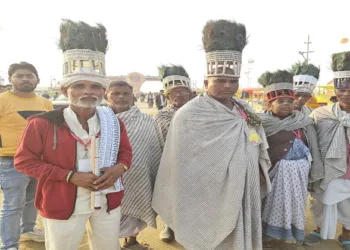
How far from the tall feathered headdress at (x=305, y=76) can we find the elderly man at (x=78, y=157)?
280 cm

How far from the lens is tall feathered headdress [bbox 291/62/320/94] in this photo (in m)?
3.97

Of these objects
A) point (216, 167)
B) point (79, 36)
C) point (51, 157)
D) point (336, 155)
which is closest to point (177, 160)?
point (216, 167)

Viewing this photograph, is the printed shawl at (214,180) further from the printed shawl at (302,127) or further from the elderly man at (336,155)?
the elderly man at (336,155)

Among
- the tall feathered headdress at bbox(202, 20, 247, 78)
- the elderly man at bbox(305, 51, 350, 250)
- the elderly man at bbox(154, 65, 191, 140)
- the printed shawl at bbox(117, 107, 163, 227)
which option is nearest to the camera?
the tall feathered headdress at bbox(202, 20, 247, 78)

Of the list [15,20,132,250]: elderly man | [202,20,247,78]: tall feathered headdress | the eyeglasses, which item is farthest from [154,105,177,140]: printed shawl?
the eyeglasses

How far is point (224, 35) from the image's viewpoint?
271 cm

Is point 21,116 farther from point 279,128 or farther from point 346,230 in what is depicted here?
point 346,230

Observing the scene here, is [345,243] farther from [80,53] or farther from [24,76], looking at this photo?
[24,76]

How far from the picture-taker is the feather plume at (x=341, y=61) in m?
3.17

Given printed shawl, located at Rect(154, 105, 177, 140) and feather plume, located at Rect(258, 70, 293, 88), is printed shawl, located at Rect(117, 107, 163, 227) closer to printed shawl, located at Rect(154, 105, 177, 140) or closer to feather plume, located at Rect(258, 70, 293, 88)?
printed shawl, located at Rect(154, 105, 177, 140)

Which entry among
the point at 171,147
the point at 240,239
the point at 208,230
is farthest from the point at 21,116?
the point at 240,239

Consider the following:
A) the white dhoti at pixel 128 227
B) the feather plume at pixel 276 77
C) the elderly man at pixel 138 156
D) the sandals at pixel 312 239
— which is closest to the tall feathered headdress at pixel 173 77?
the elderly man at pixel 138 156

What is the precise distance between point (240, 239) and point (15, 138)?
256 centimetres

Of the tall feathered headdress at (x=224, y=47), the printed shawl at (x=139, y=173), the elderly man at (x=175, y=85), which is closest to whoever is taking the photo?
the tall feathered headdress at (x=224, y=47)
